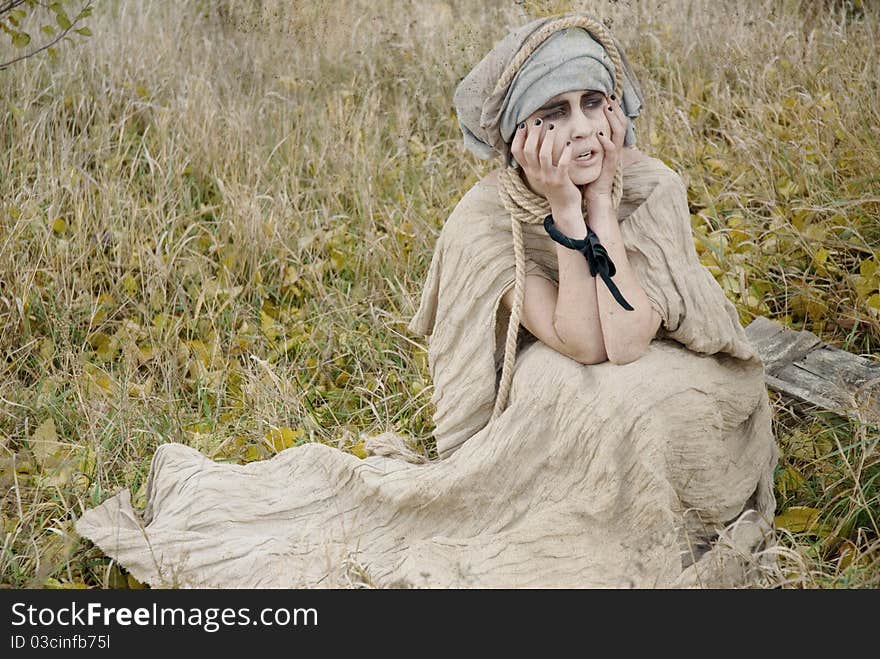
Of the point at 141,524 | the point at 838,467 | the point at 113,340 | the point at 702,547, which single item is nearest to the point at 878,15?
the point at 838,467

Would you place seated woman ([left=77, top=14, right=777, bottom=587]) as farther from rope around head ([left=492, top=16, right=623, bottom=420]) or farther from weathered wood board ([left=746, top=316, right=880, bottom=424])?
weathered wood board ([left=746, top=316, right=880, bottom=424])

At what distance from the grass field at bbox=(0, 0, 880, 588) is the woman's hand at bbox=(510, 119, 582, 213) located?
108 cm

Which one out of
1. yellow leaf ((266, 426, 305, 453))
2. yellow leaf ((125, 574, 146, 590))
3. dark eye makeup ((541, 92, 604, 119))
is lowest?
yellow leaf ((125, 574, 146, 590))

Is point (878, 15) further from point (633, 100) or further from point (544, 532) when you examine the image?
point (544, 532)

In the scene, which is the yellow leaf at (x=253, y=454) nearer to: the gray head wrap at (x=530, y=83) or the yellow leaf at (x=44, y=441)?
the yellow leaf at (x=44, y=441)

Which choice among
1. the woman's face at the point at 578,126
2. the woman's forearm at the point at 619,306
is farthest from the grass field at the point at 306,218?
the woman's face at the point at 578,126

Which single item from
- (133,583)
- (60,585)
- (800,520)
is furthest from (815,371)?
(60,585)

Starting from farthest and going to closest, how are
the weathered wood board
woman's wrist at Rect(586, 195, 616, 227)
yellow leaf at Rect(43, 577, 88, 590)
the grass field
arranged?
the grass field, the weathered wood board, yellow leaf at Rect(43, 577, 88, 590), woman's wrist at Rect(586, 195, 616, 227)

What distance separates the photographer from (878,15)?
5297 millimetres

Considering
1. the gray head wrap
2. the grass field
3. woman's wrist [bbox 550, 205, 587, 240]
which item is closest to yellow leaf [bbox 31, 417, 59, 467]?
the grass field

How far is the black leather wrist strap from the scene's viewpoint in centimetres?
261

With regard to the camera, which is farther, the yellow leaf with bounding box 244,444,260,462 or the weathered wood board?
the yellow leaf with bounding box 244,444,260,462

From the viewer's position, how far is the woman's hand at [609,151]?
8.65 feet

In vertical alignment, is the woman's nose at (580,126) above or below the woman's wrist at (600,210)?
above
